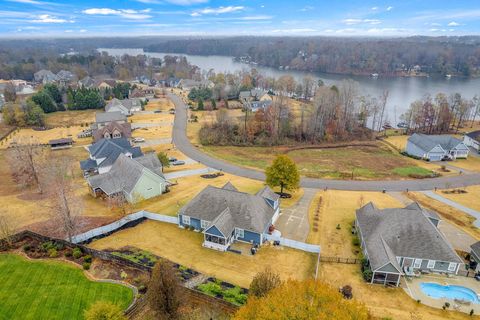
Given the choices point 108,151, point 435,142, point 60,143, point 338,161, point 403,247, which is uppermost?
point 435,142

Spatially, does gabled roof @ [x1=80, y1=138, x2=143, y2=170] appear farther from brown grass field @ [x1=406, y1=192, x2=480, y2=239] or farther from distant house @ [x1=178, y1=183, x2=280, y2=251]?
brown grass field @ [x1=406, y1=192, x2=480, y2=239]

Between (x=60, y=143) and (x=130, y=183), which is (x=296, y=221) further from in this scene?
(x=60, y=143)

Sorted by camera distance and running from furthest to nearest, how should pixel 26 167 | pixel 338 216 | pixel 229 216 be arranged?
pixel 26 167 → pixel 338 216 → pixel 229 216

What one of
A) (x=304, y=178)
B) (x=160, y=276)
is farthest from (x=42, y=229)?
(x=304, y=178)

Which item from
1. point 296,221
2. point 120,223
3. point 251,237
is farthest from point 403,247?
point 120,223

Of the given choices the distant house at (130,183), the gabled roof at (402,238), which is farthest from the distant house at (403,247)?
the distant house at (130,183)

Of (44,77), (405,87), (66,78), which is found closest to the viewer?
(66,78)

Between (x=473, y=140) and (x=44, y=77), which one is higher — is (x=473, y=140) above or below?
below
